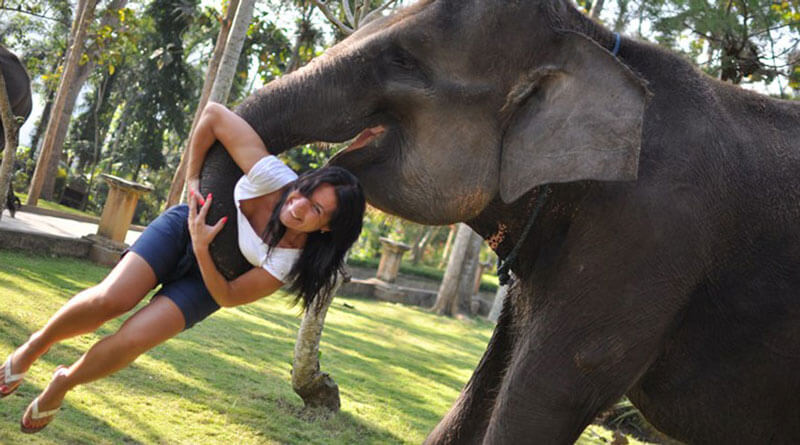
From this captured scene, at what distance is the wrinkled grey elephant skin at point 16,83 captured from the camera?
7.50m

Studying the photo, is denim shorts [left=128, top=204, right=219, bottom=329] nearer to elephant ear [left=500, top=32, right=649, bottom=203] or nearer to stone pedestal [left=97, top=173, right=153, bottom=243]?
elephant ear [left=500, top=32, right=649, bottom=203]

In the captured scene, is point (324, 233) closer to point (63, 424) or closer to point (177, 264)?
point (177, 264)

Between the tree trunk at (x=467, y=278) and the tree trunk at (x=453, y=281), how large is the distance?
6 cm

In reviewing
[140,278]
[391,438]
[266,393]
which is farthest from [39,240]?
[140,278]

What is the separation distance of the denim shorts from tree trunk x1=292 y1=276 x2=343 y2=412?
2103 millimetres

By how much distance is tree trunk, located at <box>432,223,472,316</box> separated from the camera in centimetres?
1658

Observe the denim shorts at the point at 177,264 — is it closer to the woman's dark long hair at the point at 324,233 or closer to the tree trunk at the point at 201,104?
the woman's dark long hair at the point at 324,233

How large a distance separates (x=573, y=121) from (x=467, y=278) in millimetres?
15875

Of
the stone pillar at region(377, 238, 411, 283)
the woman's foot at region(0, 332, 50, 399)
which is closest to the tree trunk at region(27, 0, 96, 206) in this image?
the stone pillar at region(377, 238, 411, 283)

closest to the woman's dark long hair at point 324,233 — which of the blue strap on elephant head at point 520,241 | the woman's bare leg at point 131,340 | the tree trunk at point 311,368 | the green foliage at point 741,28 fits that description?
the woman's bare leg at point 131,340

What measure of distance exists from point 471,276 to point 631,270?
16.1m

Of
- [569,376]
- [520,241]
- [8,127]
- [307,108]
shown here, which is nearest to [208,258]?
[307,108]

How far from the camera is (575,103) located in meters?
2.62

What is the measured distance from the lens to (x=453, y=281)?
16906mm
